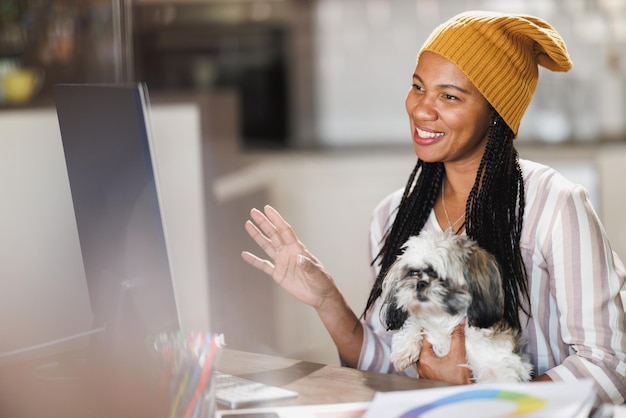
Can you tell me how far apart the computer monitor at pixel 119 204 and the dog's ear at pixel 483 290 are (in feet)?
1.56

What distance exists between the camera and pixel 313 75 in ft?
17.1

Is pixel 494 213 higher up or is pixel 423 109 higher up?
pixel 423 109

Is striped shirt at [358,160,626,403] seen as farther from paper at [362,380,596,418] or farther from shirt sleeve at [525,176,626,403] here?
paper at [362,380,596,418]

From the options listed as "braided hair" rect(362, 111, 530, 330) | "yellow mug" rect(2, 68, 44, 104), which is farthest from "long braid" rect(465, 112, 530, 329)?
"yellow mug" rect(2, 68, 44, 104)

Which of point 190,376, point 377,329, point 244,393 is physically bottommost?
point 377,329

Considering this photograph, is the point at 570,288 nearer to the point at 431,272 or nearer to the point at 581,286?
the point at 581,286

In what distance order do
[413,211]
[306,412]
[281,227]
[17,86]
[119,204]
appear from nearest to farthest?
[306,412] < [119,204] < [281,227] < [413,211] < [17,86]

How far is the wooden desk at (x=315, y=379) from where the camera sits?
3.76 ft

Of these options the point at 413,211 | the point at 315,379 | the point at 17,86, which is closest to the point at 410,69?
the point at 17,86

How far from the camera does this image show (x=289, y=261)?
4.80ft

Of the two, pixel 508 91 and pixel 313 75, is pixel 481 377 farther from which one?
pixel 313 75

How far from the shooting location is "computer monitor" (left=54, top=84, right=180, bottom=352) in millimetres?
1159

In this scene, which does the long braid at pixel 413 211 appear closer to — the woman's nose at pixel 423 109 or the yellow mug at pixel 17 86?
the woman's nose at pixel 423 109

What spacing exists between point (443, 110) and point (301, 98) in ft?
12.5
